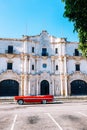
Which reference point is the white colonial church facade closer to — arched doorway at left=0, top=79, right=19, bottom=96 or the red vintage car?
arched doorway at left=0, top=79, right=19, bottom=96

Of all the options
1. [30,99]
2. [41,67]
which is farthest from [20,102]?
[41,67]

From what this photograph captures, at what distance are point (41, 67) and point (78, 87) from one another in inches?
361

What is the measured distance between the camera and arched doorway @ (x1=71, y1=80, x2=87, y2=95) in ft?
148

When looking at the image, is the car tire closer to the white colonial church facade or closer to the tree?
the white colonial church facade

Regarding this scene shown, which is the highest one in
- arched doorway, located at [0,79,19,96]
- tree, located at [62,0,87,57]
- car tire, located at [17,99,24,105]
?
tree, located at [62,0,87,57]

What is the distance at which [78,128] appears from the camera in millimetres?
12414

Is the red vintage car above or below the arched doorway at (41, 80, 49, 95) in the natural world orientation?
below

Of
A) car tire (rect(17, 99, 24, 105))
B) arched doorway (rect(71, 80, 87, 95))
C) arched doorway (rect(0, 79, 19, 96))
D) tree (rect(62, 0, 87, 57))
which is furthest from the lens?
arched doorway (rect(71, 80, 87, 95))

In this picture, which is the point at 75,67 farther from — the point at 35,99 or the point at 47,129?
the point at 47,129

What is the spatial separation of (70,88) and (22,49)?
13.1 metres

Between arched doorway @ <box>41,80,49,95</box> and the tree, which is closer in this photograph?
the tree

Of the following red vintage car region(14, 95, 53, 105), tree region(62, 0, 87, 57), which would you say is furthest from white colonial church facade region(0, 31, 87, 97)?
tree region(62, 0, 87, 57)

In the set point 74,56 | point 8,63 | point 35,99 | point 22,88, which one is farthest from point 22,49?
point 35,99

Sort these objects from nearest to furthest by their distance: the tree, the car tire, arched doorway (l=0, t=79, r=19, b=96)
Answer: the tree
the car tire
arched doorway (l=0, t=79, r=19, b=96)
